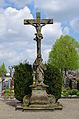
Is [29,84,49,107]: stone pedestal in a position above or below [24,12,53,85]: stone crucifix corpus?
below

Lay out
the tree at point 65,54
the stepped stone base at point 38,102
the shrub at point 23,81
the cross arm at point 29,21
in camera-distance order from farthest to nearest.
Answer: the tree at point 65,54 → the shrub at point 23,81 → the cross arm at point 29,21 → the stepped stone base at point 38,102

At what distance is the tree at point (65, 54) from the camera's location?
47.3 metres

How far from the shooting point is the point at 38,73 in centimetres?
1520

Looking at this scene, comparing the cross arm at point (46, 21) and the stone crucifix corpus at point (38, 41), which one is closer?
the stone crucifix corpus at point (38, 41)

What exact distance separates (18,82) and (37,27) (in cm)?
404

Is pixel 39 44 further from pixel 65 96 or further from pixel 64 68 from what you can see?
pixel 64 68

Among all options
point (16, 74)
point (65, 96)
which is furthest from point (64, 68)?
point (16, 74)

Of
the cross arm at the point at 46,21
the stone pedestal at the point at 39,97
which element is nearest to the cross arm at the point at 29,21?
the cross arm at the point at 46,21

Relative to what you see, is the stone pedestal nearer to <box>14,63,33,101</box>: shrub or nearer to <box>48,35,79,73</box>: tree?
<box>14,63,33,101</box>: shrub

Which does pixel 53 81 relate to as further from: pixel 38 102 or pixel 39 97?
pixel 38 102

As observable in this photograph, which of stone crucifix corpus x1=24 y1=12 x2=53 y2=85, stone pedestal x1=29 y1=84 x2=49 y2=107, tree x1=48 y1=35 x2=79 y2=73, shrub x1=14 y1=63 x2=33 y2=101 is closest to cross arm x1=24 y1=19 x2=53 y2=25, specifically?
stone crucifix corpus x1=24 y1=12 x2=53 y2=85

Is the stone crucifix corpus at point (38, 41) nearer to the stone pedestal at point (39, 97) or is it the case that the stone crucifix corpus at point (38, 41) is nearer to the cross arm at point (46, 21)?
the cross arm at point (46, 21)

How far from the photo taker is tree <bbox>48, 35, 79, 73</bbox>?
4734 cm

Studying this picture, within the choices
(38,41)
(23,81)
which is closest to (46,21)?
(38,41)
